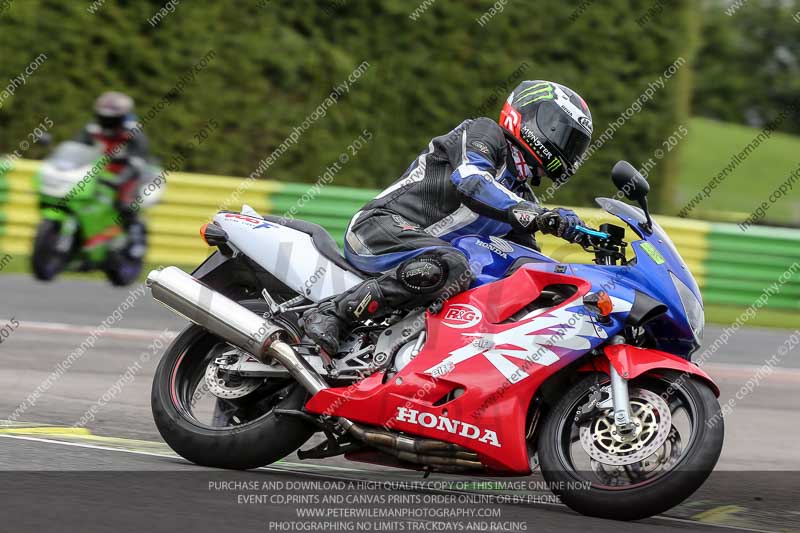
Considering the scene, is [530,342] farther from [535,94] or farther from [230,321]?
[230,321]

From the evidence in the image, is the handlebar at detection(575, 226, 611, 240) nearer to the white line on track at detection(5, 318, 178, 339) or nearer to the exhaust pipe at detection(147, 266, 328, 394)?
the exhaust pipe at detection(147, 266, 328, 394)

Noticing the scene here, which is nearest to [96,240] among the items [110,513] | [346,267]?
[346,267]

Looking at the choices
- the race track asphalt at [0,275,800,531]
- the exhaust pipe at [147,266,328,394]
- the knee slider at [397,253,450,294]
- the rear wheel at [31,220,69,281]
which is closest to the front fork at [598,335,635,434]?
the race track asphalt at [0,275,800,531]

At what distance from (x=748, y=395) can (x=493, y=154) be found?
14.8 ft

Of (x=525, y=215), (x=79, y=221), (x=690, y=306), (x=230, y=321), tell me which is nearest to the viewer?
(x=690, y=306)

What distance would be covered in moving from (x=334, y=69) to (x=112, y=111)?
15.0 ft

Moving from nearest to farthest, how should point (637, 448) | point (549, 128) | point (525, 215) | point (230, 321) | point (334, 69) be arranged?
point (637, 448) < point (525, 215) < point (549, 128) < point (230, 321) < point (334, 69)

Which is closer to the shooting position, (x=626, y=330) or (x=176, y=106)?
(x=626, y=330)

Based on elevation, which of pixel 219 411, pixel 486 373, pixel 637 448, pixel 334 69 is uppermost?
pixel 637 448

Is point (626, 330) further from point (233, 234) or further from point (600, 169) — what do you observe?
point (600, 169)

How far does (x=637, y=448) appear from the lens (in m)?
4.82

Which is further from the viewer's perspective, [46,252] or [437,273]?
[46,252]

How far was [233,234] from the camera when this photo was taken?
5812 mm

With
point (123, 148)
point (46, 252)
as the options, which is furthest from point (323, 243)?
point (123, 148)
